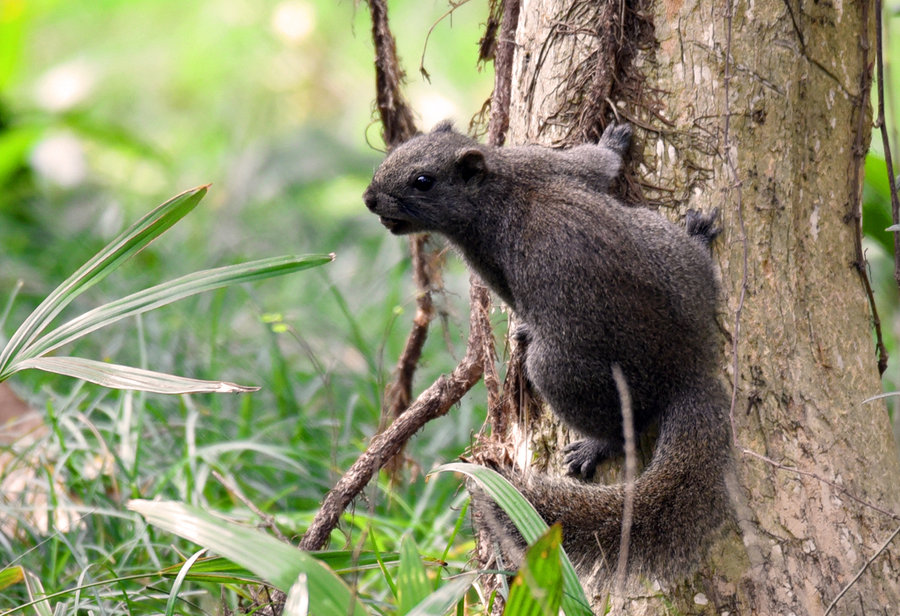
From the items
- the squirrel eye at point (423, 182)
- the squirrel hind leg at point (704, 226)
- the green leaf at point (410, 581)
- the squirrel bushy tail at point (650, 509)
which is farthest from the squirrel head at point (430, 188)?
the green leaf at point (410, 581)

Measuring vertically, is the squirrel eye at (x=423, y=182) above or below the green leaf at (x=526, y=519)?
above

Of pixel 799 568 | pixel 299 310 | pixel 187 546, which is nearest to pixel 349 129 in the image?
pixel 299 310

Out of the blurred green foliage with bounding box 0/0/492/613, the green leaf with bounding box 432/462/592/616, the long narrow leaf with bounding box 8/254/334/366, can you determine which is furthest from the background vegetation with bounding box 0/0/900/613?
the long narrow leaf with bounding box 8/254/334/366

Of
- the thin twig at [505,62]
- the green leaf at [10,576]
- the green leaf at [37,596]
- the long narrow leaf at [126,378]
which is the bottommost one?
the green leaf at [10,576]

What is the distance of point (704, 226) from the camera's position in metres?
2.65

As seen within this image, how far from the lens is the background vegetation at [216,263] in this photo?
3611mm

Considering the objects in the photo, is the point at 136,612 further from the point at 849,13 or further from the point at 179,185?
the point at 179,185

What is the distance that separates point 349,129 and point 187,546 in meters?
6.54

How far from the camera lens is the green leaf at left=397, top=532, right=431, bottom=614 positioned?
1.97 metres

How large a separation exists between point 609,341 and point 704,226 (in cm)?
46

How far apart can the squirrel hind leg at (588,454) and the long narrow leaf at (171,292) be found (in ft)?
3.26

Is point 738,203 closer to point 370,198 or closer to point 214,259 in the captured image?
point 370,198

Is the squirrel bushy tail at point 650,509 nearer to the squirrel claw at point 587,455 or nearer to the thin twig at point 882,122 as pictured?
the squirrel claw at point 587,455

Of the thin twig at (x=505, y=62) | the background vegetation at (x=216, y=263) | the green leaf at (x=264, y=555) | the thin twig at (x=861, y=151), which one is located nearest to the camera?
the green leaf at (x=264, y=555)
